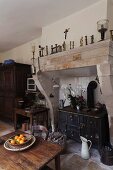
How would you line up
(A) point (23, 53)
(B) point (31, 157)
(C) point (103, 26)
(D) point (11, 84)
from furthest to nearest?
(A) point (23, 53)
(D) point (11, 84)
(C) point (103, 26)
(B) point (31, 157)

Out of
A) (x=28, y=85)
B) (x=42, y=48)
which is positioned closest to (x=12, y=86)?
(x=28, y=85)

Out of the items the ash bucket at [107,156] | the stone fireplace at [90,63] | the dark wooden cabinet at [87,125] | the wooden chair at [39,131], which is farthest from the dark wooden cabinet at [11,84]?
the ash bucket at [107,156]

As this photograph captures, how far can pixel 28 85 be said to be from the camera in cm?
434

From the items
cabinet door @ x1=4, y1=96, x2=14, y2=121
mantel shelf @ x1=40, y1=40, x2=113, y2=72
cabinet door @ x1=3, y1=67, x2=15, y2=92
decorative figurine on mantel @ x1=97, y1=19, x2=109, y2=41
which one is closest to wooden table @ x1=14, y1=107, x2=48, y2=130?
cabinet door @ x1=4, y1=96, x2=14, y2=121

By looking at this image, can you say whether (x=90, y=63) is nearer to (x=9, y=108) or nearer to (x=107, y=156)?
(x=107, y=156)

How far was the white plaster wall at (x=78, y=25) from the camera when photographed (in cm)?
241

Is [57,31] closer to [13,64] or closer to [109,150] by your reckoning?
[13,64]

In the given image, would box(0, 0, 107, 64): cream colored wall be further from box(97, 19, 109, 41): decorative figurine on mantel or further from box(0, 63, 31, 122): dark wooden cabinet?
box(0, 63, 31, 122): dark wooden cabinet

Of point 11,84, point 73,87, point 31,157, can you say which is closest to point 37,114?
point 73,87

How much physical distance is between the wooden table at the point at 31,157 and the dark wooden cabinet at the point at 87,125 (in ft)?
3.59

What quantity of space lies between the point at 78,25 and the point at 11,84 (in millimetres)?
2737

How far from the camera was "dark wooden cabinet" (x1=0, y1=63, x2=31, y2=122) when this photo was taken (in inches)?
168

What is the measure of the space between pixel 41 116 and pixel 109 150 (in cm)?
201

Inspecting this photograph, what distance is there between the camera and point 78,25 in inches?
106
